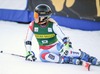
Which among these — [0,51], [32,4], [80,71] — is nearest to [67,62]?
[80,71]

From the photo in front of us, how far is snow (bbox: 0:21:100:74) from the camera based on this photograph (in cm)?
286

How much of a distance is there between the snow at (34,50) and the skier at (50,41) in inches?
3.1

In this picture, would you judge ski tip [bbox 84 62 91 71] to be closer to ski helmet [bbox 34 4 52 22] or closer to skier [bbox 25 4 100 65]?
skier [bbox 25 4 100 65]

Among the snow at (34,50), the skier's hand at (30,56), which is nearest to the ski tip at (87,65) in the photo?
the snow at (34,50)

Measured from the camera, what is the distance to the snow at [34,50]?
A: 2856 millimetres

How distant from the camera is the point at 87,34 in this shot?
16.8ft

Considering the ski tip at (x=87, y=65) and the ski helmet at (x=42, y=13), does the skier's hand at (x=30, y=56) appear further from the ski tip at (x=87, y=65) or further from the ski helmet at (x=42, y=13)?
the ski tip at (x=87, y=65)

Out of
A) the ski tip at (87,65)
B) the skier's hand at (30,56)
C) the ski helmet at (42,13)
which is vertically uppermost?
the ski helmet at (42,13)

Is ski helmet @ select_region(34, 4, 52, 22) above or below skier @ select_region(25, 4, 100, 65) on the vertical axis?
above

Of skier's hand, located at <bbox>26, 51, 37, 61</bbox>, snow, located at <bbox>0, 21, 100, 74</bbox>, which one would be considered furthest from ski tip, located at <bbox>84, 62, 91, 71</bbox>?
skier's hand, located at <bbox>26, 51, 37, 61</bbox>

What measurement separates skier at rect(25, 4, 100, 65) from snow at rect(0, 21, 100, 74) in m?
0.08

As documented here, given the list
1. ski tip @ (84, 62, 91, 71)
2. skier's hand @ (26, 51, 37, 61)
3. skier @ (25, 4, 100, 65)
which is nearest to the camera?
ski tip @ (84, 62, 91, 71)

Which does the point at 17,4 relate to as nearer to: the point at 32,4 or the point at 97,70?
the point at 32,4

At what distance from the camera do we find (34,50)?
397 cm
